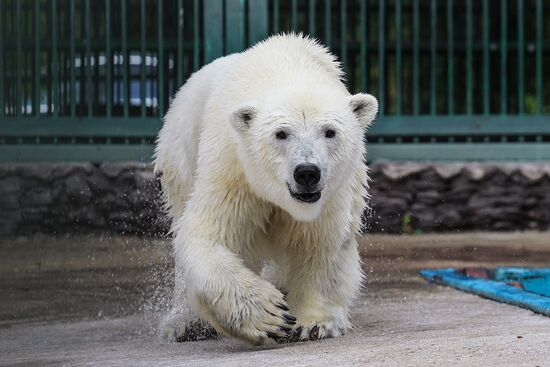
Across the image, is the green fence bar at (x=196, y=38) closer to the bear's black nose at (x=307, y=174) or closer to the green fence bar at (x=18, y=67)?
the green fence bar at (x=18, y=67)

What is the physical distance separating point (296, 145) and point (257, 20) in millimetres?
4962

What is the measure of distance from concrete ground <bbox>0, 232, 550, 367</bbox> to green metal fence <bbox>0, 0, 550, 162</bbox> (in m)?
0.75

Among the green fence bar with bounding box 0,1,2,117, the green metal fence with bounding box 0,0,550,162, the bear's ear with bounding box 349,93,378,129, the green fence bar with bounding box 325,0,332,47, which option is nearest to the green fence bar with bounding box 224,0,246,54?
the green metal fence with bounding box 0,0,550,162

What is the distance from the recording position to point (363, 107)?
4824mm

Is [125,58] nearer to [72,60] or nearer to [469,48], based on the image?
[72,60]

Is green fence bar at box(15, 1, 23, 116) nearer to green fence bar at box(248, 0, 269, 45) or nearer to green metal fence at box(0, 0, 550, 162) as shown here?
green metal fence at box(0, 0, 550, 162)

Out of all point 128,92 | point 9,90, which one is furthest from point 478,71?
point 9,90

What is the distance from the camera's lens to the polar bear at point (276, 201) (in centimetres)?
443

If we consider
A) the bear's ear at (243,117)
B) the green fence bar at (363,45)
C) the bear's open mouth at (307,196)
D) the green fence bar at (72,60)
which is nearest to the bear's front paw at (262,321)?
the bear's open mouth at (307,196)

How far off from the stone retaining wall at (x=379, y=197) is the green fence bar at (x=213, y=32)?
3.44 feet

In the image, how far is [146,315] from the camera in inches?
243

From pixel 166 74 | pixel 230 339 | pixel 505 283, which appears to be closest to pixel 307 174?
pixel 230 339

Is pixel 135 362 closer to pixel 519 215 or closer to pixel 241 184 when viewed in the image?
pixel 241 184

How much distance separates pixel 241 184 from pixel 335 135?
44 centimetres
